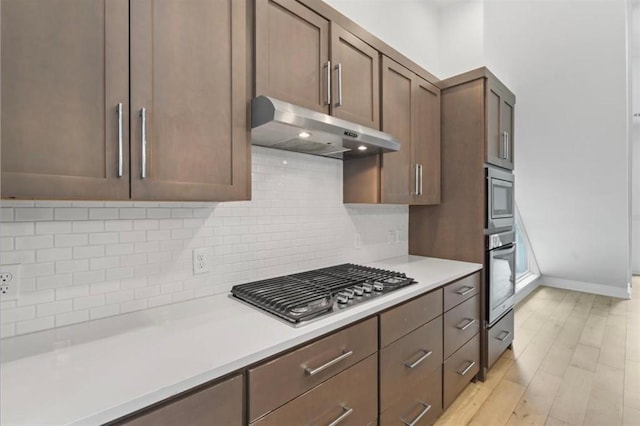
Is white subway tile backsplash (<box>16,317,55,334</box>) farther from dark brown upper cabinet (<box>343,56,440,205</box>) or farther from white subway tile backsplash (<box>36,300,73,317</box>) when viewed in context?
dark brown upper cabinet (<box>343,56,440,205</box>)

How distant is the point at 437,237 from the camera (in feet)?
8.63

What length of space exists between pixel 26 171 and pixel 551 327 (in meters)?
4.47

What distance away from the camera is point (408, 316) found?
160cm

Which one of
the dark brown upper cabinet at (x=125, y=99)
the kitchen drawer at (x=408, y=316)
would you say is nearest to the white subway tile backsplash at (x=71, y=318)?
the dark brown upper cabinet at (x=125, y=99)

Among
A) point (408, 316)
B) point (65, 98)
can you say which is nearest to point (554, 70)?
point (408, 316)

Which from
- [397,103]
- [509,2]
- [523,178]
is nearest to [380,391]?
[397,103]

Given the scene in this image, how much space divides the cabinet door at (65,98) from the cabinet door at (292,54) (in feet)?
1.80

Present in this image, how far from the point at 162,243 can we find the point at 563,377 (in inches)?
120

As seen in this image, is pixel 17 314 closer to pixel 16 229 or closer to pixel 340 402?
pixel 16 229

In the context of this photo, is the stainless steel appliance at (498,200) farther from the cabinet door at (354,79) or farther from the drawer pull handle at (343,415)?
the drawer pull handle at (343,415)

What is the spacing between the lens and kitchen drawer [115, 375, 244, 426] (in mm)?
766

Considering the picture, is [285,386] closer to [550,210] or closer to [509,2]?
[509,2]

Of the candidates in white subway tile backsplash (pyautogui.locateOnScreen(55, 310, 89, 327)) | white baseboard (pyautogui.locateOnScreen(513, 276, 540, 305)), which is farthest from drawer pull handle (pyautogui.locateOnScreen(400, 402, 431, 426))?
white baseboard (pyautogui.locateOnScreen(513, 276, 540, 305))

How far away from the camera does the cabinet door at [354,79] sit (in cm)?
166
